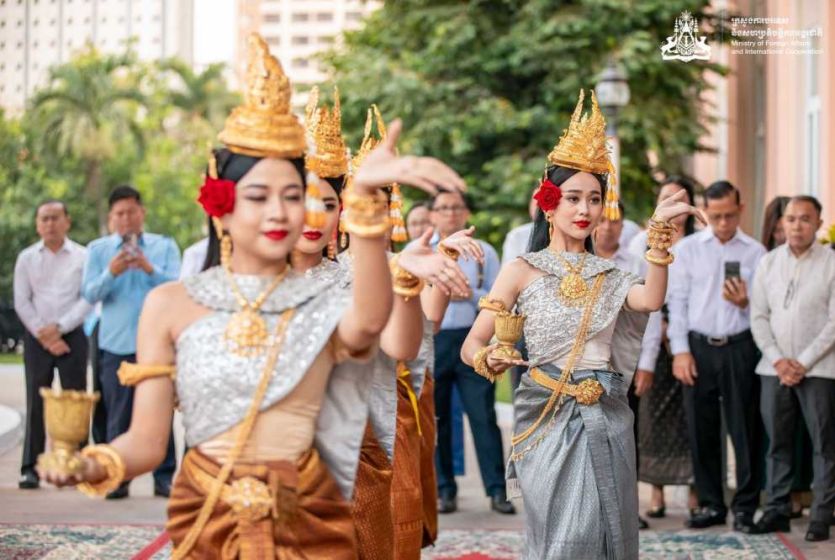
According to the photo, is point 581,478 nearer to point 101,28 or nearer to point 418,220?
point 418,220

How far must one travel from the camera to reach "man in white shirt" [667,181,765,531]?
9047 mm

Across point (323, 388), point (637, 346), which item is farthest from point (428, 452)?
point (323, 388)

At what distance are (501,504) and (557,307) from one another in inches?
142

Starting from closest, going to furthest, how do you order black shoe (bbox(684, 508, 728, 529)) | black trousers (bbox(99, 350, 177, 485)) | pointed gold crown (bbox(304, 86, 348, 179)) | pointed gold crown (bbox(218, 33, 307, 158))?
pointed gold crown (bbox(218, 33, 307, 158)) → pointed gold crown (bbox(304, 86, 348, 179)) → black shoe (bbox(684, 508, 728, 529)) → black trousers (bbox(99, 350, 177, 485))

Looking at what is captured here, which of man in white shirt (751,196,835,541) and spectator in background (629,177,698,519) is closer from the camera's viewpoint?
man in white shirt (751,196,835,541)

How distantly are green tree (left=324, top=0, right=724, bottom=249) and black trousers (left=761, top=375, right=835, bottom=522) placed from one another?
10.9m

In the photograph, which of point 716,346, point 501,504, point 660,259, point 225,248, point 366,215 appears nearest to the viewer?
point 366,215

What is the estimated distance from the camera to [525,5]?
2014 centimetres

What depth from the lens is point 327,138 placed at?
590cm

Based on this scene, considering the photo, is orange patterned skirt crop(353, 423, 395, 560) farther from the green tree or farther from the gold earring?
the green tree

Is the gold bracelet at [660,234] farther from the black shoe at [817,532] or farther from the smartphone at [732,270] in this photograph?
the smartphone at [732,270]

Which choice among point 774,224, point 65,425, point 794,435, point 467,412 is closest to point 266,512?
point 65,425

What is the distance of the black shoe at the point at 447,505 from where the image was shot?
9.61 meters

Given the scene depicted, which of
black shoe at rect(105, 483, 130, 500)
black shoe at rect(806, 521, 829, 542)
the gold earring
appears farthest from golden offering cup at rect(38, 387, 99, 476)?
black shoe at rect(105, 483, 130, 500)
